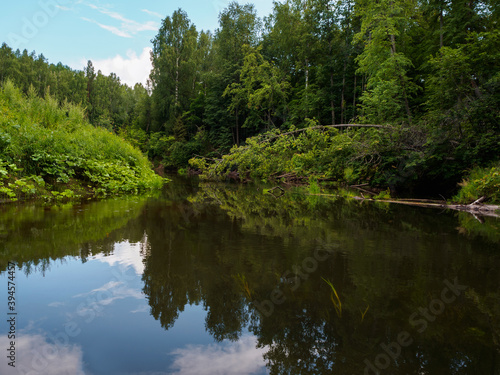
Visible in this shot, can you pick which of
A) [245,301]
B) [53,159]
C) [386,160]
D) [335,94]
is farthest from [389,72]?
[245,301]

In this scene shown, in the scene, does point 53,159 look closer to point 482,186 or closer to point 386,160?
point 386,160

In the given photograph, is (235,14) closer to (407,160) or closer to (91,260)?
(407,160)

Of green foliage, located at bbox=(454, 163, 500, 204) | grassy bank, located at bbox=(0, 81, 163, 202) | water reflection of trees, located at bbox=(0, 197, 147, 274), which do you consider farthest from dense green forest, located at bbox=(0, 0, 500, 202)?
water reflection of trees, located at bbox=(0, 197, 147, 274)

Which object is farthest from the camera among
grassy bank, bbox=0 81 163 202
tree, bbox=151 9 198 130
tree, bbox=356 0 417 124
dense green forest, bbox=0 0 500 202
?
tree, bbox=151 9 198 130

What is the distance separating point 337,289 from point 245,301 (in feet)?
2.60

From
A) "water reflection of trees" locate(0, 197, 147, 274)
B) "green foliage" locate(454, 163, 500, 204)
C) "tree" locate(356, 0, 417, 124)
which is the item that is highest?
"tree" locate(356, 0, 417, 124)

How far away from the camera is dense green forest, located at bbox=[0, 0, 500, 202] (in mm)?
8820

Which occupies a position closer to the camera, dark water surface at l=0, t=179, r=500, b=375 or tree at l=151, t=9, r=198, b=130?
dark water surface at l=0, t=179, r=500, b=375

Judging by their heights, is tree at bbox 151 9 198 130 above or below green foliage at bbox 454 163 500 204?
above

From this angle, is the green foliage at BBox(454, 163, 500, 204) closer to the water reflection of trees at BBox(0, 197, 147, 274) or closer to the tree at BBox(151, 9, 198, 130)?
the water reflection of trees at BBox(0, 197, 147, 274)

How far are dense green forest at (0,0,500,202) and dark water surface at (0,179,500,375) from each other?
17.5ft

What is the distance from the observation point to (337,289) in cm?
244

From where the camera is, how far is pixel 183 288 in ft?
7.87

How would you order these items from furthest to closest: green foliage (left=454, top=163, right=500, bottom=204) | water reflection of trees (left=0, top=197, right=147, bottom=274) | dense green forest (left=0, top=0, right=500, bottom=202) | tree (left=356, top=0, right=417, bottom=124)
Result: tree (left=356, top=0, right=417, bottom=124) < dense green forest (left=0, top=0, right=500, bottom=202) < green foliage (left=454, top=163, right=500, bottom=204) < water reflection of trees (left=0, top=197, right=147, bottom=274)
